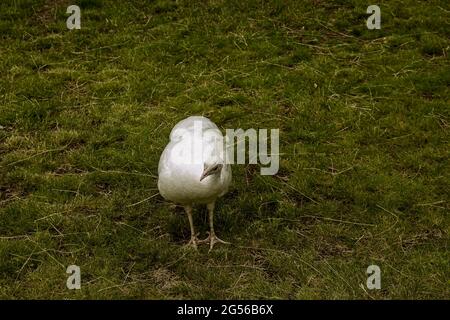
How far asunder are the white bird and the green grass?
0.51 meters

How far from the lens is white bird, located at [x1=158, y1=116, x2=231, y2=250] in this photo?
4.26 m

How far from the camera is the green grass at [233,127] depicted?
4.48m

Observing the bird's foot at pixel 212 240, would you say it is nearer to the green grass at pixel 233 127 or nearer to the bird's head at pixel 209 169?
the green grass at pixel 233 127

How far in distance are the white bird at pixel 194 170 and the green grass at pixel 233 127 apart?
20.0 inches

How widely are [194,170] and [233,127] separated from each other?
2.06 metres

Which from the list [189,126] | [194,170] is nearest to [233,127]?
[189,126]

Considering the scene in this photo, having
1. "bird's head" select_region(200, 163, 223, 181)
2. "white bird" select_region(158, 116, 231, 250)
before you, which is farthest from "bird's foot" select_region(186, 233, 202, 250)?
"bird's head" select_region(200, 163, 223, 181)

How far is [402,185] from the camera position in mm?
5309

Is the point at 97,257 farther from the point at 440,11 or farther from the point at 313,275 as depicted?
the point at 440,11

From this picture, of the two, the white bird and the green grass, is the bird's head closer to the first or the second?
the white bird

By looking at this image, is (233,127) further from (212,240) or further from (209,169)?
(209,169)

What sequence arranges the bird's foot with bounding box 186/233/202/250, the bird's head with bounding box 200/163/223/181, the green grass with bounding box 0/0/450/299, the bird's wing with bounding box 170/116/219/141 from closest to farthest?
1. the bird's head with bounding box 200/163/223/181
2. the green grass with bounding box 0/0/450/299
3. the bird's foot with bounding box 186/233/202/250
4. the bird's wing with bounding box 170/116/219/141

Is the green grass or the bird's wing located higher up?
the bird's wing

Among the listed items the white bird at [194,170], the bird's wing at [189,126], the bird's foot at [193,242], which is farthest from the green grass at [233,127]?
the bird's wing at [189,126]
